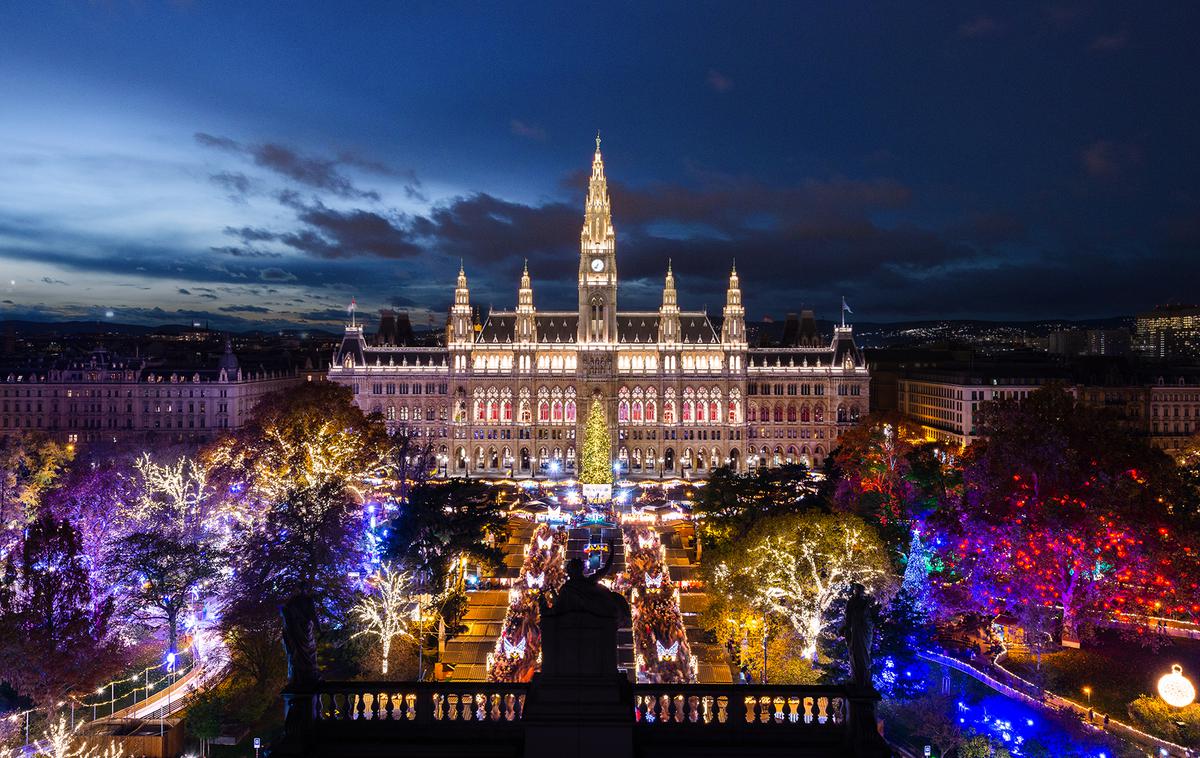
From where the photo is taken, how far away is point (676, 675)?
41.0 m

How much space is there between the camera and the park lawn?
33.2m

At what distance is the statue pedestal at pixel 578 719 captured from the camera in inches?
611

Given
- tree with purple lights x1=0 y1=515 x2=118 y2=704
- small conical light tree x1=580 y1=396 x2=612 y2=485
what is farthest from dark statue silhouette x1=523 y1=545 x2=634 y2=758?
small conical light tree x1=580 y1=396 x2=612 y2=485

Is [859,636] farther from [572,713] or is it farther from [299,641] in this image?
[299,641]

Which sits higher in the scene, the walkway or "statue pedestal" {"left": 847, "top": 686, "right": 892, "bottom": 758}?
"statue pedestal" {"left": 847, "top": 686, "right": 892, "bottom": 758}

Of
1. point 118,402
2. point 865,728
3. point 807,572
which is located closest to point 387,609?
point 807,572

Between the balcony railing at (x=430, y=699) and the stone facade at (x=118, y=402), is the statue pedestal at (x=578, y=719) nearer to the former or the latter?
the balcony railing at (x=430, y=699)

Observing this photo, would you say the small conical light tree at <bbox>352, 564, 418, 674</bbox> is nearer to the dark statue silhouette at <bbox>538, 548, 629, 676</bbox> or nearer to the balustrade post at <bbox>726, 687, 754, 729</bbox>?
the balustrade post at <bbox>726, 687, 754, 729</bbox>

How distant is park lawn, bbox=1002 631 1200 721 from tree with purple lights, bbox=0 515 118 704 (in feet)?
119

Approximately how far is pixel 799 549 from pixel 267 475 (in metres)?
35.2

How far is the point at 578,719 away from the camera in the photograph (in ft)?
51.2

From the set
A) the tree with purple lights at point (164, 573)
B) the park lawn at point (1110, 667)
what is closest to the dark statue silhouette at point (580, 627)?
the park lawn at point (1110, 667)

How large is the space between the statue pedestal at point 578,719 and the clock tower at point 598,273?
3854 inches

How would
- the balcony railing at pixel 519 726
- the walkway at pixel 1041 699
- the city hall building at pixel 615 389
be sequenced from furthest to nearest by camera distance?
the city hall building at pixel 615 389, the walkway at pixel 1041 699, the balcony railing at pixel 519 726
